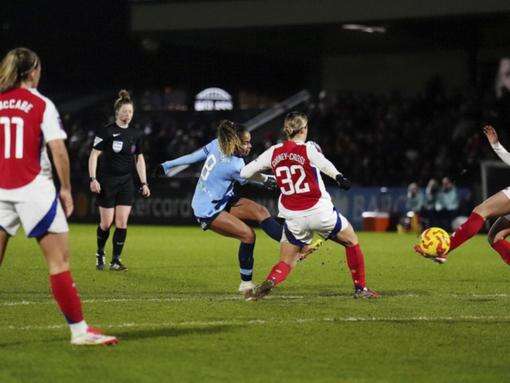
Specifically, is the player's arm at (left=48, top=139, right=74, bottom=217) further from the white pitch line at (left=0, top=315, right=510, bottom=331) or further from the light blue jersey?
the light blue jersey

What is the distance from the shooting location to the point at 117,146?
1552 centimetres

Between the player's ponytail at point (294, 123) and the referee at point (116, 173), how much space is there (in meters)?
4.60

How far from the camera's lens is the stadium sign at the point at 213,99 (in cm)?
4400

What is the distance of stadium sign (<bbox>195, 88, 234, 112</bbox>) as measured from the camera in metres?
44.0

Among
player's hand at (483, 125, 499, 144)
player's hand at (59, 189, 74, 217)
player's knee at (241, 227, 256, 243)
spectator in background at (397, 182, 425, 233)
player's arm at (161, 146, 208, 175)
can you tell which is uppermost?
player's hand at (483, 125, 499, 144)

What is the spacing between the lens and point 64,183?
25.5 feet

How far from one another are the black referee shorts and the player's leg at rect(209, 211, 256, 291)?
3.47 meters

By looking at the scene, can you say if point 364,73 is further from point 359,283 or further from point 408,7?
point 359,283

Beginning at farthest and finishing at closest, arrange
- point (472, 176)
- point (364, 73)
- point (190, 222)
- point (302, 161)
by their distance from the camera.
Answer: point (364, 73) < point (190, 222) < point (472, 176) < point (302, 161)

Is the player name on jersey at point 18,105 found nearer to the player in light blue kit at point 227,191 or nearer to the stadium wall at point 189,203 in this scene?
the player in light blue kit at point 227,191

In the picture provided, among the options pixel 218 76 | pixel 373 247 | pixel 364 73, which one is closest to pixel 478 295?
pixel 373 247

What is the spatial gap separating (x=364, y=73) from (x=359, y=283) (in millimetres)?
29937

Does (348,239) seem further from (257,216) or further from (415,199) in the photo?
(415,199)

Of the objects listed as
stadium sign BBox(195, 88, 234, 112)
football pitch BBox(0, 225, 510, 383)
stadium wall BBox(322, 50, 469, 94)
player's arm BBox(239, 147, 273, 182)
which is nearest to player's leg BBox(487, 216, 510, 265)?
football pitch BBox(0, 225, 510, 383)
